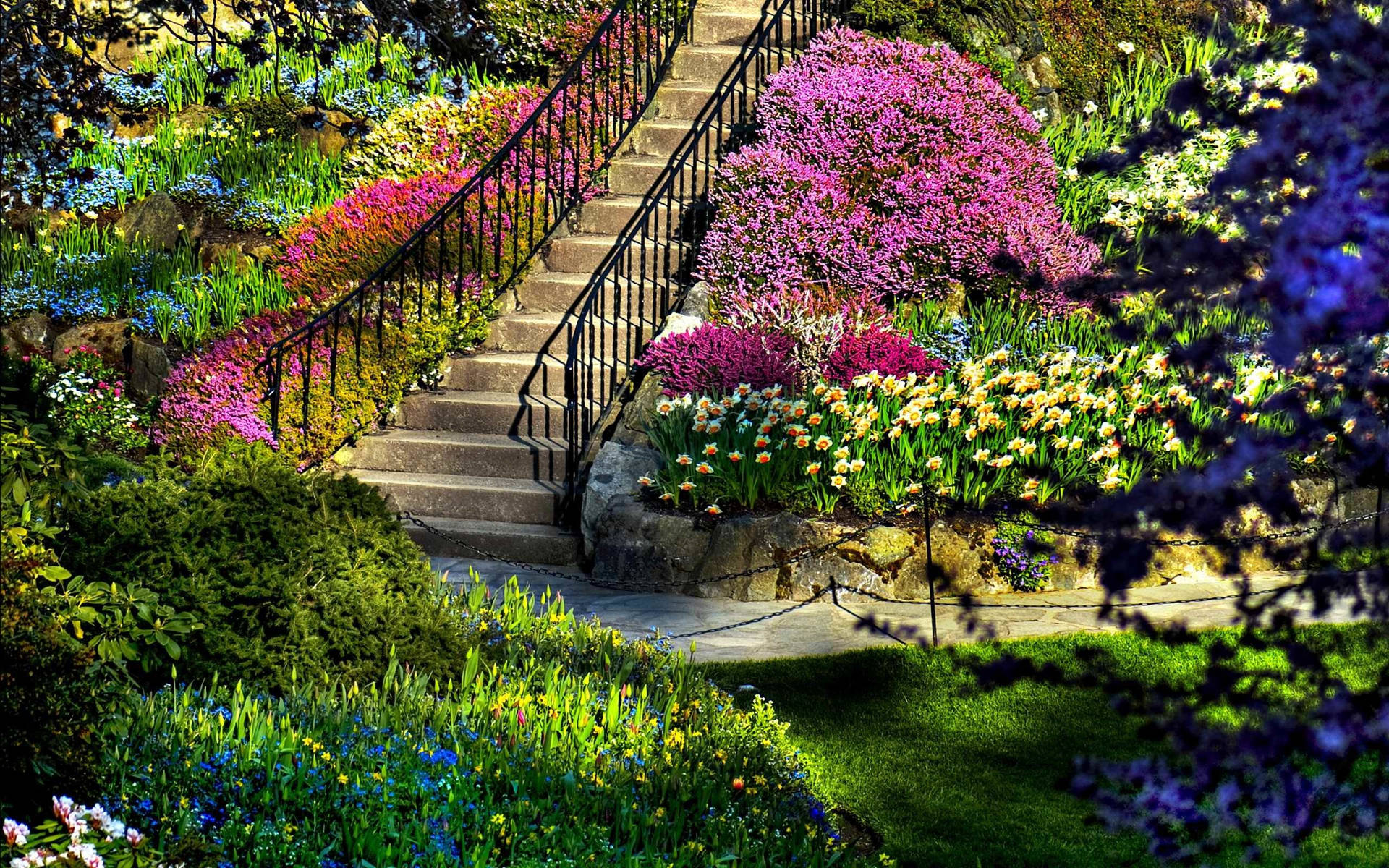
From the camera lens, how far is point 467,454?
871cm

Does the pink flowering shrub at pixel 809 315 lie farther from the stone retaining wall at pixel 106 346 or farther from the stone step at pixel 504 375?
the stone retaining wall at pixel 106 346

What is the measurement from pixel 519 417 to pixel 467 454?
1.44ft

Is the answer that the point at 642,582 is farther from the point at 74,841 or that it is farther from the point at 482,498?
the point at 74,841

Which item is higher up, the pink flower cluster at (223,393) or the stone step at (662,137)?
the stone step at (662,137)

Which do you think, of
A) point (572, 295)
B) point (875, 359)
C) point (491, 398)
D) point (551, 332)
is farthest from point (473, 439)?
point (875, 359)

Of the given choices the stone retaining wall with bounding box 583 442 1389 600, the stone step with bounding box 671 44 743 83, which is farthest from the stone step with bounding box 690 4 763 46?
the stone retaining wall with bounding box 583 442 1389 600

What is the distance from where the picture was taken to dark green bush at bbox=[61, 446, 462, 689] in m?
4.59

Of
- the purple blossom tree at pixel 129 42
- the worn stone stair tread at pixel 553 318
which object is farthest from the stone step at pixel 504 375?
the purple blossom tree at pixel 129 42

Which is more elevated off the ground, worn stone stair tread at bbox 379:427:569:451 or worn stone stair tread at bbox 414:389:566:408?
worn stone stair tread at bbox 414:389:566:408

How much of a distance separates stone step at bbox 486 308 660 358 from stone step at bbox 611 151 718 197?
1379 mm

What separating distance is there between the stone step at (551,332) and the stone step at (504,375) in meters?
0.18

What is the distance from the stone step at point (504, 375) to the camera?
9.30 m

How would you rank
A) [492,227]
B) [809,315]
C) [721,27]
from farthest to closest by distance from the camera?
[721,27] → [492,227] → [809,315]

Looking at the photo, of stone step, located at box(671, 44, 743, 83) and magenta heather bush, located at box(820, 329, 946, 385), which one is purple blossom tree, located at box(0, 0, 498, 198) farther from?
stone step, located at box(671, 44, 743, 83)
